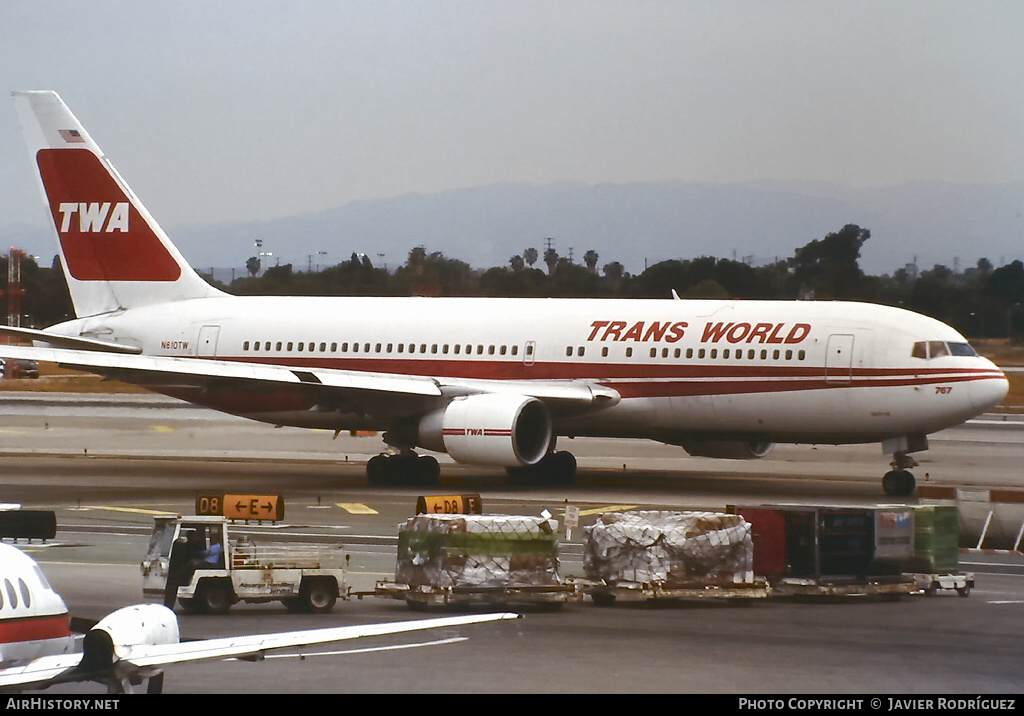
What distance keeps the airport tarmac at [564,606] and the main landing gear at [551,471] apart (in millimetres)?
713

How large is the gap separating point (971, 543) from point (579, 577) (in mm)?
7859

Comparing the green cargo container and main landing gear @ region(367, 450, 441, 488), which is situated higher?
main landing gear @ region(367, 450, 441, 488)

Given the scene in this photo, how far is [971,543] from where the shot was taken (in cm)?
2502

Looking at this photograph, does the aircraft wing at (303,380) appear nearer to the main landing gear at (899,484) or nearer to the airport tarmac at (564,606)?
the airport tarmac at (564,606)

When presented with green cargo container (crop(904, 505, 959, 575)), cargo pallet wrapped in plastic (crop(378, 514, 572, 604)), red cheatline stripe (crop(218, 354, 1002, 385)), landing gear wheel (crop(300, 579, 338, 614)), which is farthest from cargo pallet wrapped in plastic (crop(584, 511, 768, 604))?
red cheatline stripe (crop(218, 354, 1002, 385))

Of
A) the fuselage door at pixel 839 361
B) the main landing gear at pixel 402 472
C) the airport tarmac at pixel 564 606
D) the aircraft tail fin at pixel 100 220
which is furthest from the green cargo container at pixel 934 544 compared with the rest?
the aircraft tail fin at pixel 100 220

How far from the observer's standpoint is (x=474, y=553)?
61.3ft

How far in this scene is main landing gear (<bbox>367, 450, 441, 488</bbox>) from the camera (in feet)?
114

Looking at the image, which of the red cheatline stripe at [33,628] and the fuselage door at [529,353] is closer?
the red cheatline stripe at [33,628]

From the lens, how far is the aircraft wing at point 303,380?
32969mm

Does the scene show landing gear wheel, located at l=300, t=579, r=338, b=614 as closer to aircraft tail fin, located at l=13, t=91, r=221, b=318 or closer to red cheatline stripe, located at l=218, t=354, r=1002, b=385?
red cheatline stripe, located at l=218, t=354, r=1002, b=385

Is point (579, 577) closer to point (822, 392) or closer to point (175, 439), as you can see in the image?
point (822, 392)

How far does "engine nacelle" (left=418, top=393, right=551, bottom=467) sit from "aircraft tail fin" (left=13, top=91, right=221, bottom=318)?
10053 mm
